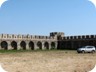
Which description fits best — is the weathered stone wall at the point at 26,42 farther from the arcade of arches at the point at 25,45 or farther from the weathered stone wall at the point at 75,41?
the weathered stone wall at the point at 75,41

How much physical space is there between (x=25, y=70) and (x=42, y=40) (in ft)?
158

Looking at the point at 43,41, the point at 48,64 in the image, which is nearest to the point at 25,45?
the point at 43,41

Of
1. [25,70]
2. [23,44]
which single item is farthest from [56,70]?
[23,44]

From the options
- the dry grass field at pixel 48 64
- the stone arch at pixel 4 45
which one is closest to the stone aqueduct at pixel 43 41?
the stone arch at pixel 4 45

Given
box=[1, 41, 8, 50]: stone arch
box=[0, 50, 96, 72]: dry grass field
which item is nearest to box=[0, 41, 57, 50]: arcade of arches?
box=[1, 41, 8, 50]: stone arch

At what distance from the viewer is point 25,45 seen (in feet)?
199

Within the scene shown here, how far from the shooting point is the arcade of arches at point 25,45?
57.0 m

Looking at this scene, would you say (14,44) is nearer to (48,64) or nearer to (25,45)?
(25,45)

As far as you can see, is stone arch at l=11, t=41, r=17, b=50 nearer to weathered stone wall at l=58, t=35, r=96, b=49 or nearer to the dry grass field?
weathered stone wall at l=58, t=35, r=96, b=49

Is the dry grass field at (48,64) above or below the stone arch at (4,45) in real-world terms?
below

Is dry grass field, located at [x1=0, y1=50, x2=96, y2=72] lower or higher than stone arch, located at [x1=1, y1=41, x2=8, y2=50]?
lower

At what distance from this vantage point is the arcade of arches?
5697cm

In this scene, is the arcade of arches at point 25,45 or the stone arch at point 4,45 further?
the arcade of arches at point 25,45

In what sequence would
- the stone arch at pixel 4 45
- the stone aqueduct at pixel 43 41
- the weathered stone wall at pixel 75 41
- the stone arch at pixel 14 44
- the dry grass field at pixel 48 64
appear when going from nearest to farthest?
1. the dry grass field at pixel 48 64
2. the stone arch at pixel 4 45
3. the stone aqueduct at pixel 43 41
4. the stone arch at pixel 14 44
5. the weathered stone wall at pixel 75 41
